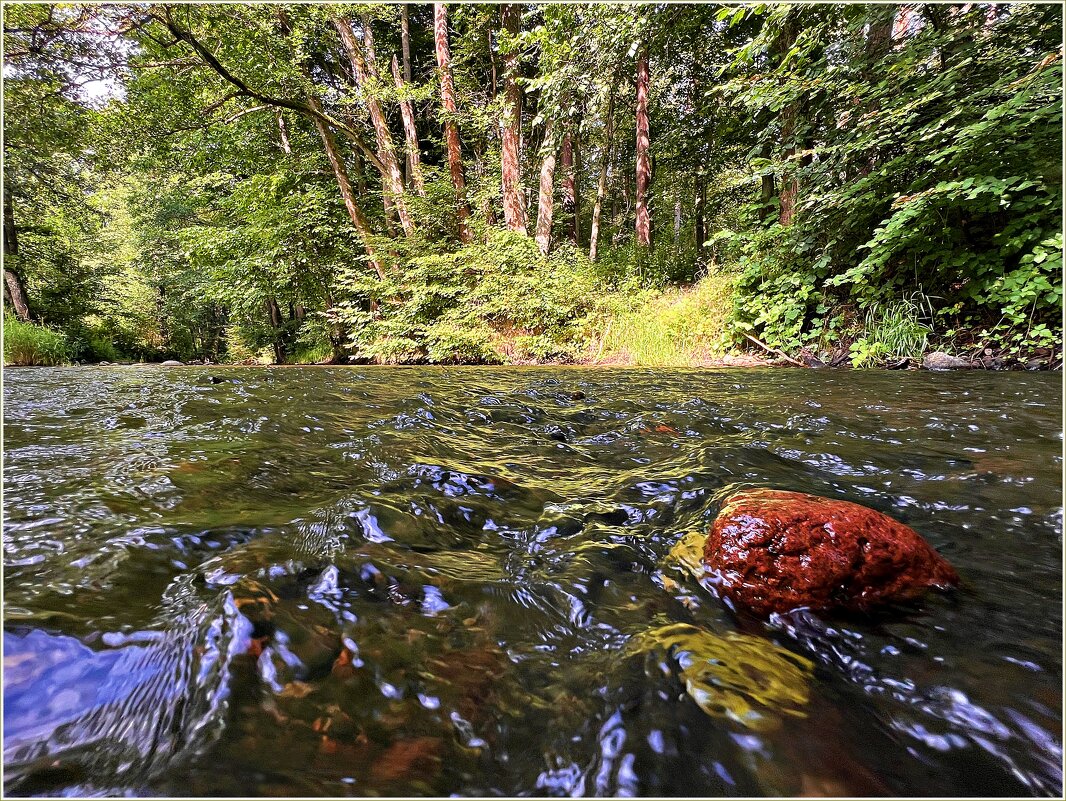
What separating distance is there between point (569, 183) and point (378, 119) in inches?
280

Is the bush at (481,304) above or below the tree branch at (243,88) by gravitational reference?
below

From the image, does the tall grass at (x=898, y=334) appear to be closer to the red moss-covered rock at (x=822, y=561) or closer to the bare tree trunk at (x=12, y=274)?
the red moss-covered rock at (x=822, y=561)

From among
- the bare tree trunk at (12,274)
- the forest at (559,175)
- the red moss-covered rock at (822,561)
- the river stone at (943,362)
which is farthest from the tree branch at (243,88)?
the red moss-covered rock at (822,561)

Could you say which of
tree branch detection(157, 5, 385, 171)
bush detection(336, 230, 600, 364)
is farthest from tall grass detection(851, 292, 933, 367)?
tree branch detection(157, 5, 385, 171)

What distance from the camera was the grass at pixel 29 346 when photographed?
10.8 metres

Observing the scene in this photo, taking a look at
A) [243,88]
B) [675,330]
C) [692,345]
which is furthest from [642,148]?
[243,88]

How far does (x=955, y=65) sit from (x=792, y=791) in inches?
312

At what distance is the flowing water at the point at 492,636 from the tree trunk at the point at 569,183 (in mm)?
14114

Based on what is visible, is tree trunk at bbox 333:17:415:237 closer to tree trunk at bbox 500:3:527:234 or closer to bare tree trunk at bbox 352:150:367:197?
bare tree trunk at bbox 352:150:367:197

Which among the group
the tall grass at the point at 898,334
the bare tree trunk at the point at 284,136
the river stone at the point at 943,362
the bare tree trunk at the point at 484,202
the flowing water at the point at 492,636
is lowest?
the flowing water at the point at 492,636

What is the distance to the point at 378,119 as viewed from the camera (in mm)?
11078

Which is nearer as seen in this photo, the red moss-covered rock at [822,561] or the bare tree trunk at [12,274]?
the red moss-covered rock at [822,561]

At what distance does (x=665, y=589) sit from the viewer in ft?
4.75

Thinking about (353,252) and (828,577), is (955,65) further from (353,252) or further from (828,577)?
(353,252)
